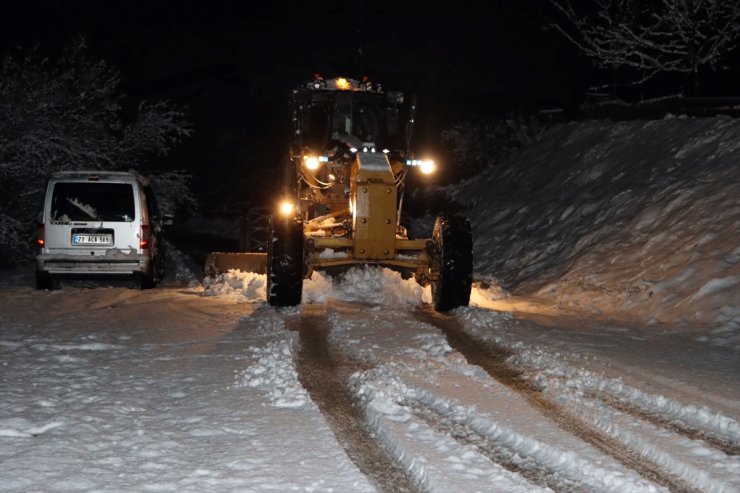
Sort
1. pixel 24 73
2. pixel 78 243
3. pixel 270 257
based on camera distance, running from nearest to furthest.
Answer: pixel 270 257 < pixel 78 243 < pixel 24 73

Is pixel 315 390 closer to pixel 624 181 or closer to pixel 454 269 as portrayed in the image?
pixel 454 269

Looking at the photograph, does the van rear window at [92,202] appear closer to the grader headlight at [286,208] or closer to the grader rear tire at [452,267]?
the grader headlight at [286,208]

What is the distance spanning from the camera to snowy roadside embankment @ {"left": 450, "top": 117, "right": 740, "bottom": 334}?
35.6 ft

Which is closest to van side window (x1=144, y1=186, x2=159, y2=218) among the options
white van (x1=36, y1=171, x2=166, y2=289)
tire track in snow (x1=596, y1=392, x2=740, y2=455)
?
white van (x1=36, y1=171, x2=166, y2=289)

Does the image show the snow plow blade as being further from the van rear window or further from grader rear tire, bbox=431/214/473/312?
grader rear tire, bbox=431/214/473/312

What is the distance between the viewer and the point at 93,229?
1259 centimetres

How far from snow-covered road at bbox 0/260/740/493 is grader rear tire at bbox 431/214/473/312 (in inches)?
19.1

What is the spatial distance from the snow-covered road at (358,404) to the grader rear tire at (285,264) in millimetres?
392

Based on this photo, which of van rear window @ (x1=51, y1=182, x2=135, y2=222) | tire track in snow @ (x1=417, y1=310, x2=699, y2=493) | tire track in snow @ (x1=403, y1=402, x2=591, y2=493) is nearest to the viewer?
tire track in snow @ (x1=403, y1=402, x2=591, y2=493)

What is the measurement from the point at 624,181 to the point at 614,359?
9434 millimetres

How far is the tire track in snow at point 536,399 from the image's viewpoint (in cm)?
502

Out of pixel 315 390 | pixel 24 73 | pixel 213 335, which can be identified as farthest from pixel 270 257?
pixel 24 73

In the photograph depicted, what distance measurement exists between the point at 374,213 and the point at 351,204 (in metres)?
0.73

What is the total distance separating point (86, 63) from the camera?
22.0 m
